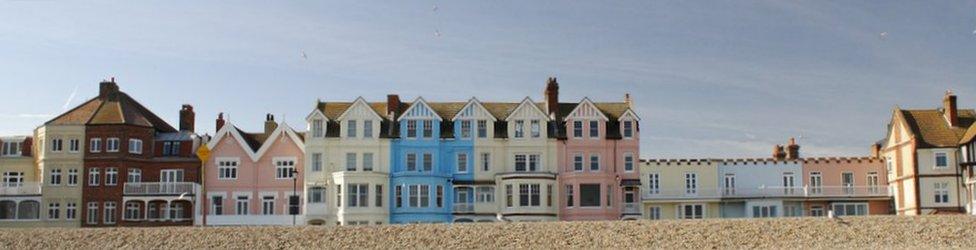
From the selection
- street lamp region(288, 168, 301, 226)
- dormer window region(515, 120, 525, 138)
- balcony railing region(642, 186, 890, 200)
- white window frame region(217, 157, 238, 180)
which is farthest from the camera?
white window frame region(217, 157, 238, 180)

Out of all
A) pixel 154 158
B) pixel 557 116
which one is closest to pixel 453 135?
pixel 557 116

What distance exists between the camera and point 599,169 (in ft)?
203

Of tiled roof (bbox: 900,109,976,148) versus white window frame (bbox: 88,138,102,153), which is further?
white window frame (bbox: 88,138,102,153)

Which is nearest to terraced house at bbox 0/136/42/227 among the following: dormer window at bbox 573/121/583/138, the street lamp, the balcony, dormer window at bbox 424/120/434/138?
the street lamp

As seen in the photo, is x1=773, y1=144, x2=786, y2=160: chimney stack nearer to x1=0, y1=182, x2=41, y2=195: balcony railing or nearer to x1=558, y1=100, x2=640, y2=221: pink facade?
x1=558, y1=100, x2=640, y2=221: pink facade

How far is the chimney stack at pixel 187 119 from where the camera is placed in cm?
6838

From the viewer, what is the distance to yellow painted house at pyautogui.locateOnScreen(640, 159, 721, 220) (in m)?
62.5

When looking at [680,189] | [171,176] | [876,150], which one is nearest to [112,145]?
[171,176]

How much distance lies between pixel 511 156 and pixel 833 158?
16.9 meters

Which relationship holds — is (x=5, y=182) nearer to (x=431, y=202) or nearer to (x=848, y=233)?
(x=431, y=202)

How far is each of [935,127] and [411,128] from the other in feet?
85.7

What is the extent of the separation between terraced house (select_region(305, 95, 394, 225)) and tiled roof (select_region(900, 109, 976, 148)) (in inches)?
1019

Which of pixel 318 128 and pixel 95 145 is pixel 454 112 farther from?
pixel 95 145

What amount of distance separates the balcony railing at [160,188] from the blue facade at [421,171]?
10.6m
